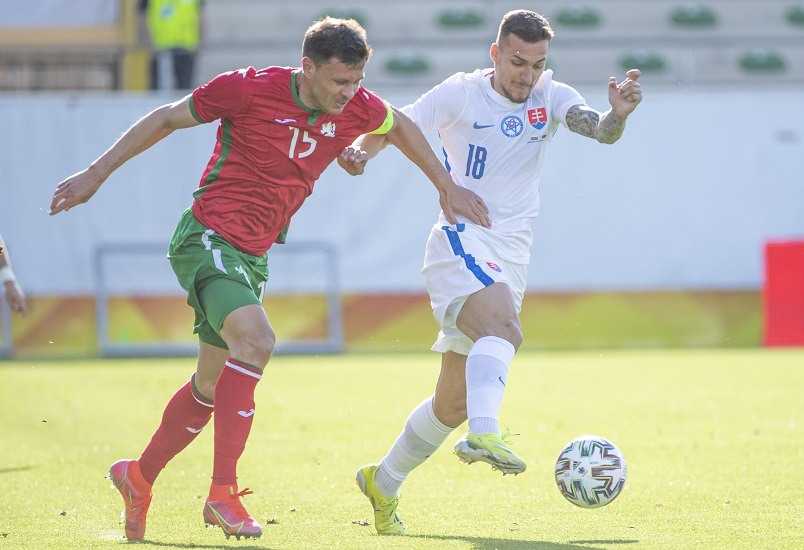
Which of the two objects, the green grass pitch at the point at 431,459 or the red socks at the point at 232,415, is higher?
the red socks at the point at 232,415

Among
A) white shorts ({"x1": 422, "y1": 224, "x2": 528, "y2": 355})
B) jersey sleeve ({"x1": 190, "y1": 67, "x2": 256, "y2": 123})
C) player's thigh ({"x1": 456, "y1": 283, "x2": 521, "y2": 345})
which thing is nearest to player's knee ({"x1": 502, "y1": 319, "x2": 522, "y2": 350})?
player's thigh ({"x1": 456, "y1": 283, "x2": 521, "y2": 345})

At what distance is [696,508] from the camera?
6.64m

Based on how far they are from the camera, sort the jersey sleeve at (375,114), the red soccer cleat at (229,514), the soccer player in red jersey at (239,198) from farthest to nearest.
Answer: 1. the jersey sleeve at (375,114)
2. the soccer player in red jersey at (239,198)
3. the red soccer cleat at (229,514)

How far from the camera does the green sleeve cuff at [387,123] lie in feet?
21.0

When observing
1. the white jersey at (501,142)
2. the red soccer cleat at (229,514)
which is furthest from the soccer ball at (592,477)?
the red soccer cleat at (229,514)

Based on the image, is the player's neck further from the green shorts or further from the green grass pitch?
the green grass pitch

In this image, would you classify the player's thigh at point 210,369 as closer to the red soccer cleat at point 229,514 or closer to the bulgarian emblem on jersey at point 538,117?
the red soccer cleat at point 229,514

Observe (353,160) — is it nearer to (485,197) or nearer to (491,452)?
(485,197)

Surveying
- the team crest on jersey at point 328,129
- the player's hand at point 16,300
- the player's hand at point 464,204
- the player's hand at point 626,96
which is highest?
the player's hand at point 626,96

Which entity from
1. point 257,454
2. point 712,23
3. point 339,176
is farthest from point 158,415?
point 712,23

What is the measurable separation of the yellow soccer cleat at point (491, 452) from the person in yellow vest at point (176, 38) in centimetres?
1426

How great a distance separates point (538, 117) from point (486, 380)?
56.1 inches

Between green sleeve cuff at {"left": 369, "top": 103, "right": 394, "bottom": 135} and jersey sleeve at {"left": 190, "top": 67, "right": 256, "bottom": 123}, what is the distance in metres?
0.64

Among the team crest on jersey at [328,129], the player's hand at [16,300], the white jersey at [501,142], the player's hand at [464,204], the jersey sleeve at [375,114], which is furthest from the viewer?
the player's hand at [16,300]
